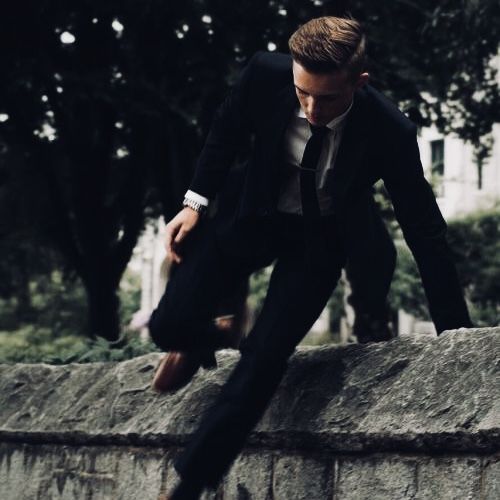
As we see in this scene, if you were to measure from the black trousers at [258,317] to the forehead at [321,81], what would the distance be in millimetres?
599

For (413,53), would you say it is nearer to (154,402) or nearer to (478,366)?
(154,402)

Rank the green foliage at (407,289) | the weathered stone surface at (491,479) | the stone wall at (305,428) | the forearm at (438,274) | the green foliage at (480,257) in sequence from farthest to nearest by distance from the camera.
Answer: the green foliage at (407,289), the green foliage at (480,257), the forearm at (438,274), the stone wall at (305,428), the weathered stone surface at (491,479)

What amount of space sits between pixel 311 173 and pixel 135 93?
8.00 m

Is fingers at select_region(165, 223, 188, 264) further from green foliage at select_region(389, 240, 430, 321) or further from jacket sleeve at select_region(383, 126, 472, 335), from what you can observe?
green foliage at select_region(389, 240, 430, 321)

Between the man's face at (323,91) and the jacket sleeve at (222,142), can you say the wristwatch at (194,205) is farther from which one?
the man's face at (323,91)

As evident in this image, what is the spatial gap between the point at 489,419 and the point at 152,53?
9.11 meters

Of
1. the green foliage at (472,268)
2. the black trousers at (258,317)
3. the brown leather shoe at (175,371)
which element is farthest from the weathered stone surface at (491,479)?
the green foliage at (472,268)

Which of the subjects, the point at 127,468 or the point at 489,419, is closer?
the point at 489,419

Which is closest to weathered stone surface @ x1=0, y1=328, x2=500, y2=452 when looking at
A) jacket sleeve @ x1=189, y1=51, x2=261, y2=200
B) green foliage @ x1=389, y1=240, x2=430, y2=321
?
jacket sleeve @ x1=189, y1=51, x2=261, y2=200

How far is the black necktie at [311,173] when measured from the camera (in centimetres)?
488

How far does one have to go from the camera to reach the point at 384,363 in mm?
5137

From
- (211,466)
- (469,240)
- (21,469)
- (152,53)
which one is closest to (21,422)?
(21,469)

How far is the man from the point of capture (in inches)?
193

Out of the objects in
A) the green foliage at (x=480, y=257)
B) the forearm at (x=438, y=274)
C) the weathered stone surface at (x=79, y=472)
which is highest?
the green foliage at (x=480, y=257)
